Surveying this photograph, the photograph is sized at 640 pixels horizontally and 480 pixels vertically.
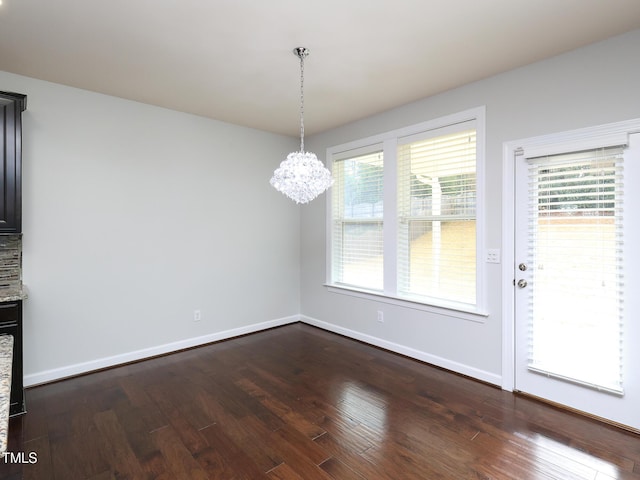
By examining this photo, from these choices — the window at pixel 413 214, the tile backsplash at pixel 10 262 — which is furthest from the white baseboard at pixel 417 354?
the tile backsplash at pixel 10 262

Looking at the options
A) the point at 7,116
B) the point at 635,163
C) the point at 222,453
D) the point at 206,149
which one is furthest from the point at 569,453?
the point at 7,116

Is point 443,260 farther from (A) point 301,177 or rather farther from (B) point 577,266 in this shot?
(A) point 301,177

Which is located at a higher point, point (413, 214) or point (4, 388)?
point (413, 214)

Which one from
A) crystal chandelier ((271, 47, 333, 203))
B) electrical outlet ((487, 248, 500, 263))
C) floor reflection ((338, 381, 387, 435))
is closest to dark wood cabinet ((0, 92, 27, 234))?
crystal chandelier ((271, 47, 333, 203))

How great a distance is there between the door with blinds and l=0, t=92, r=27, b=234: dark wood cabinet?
3.96m

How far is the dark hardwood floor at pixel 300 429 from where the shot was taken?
1.96 meters

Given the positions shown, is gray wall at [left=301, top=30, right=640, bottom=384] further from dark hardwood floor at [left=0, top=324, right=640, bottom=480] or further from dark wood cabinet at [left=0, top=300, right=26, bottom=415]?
dark wood cabinet at [left=0, top=300, right=26, bottom=415]

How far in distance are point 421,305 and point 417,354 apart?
20.7 inches

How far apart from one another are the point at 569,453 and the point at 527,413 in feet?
1.50

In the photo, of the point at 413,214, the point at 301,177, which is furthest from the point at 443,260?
the point at 301,177

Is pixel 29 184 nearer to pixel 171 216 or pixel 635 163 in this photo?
pixel 171 216

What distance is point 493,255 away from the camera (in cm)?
299

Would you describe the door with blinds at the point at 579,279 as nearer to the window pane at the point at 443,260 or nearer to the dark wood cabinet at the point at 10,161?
the window pane at the point at 443,260

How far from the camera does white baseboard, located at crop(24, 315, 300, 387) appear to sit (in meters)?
3.05
